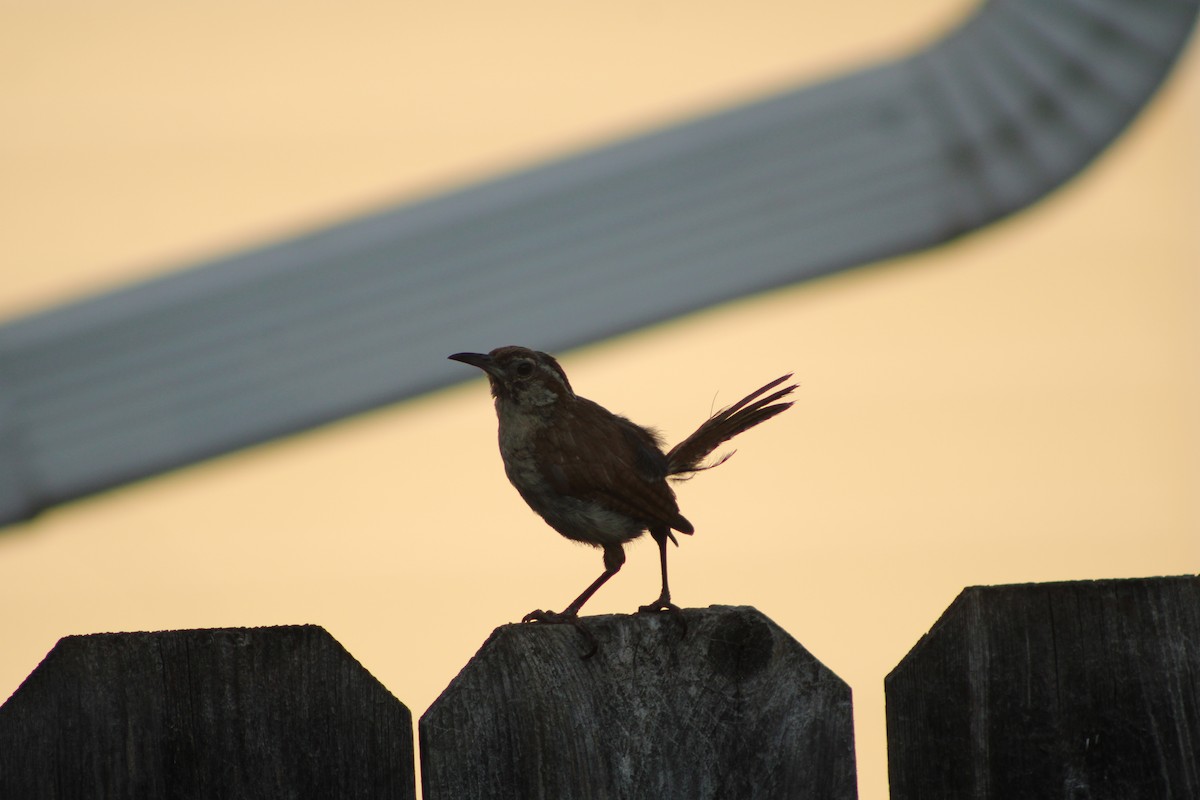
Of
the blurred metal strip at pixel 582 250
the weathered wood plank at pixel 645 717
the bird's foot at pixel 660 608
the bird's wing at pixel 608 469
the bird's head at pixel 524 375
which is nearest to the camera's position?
the weathered wood plank at pixel 645 717

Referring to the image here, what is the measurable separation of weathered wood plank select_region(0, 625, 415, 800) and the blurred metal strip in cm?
221

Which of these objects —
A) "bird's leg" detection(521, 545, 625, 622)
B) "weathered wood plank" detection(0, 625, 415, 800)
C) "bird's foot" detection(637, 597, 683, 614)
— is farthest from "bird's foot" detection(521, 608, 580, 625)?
"weathered wood plank" detection(0, 625, 415, 800)

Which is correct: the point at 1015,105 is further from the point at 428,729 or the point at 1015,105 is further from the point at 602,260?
the point at 428,729

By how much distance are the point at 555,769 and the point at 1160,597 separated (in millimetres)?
1002

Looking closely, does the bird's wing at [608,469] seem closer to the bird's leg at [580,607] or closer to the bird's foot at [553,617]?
the bird's leg at [580,607]

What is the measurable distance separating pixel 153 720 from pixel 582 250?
2475 mm

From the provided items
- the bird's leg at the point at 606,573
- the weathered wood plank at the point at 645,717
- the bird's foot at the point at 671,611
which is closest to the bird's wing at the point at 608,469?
the bird's leg at the point at 606,573

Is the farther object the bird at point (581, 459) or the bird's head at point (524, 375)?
the bird's head at point (524, 375)

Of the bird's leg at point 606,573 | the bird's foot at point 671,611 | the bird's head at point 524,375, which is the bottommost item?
the bird's foot at point 671,611

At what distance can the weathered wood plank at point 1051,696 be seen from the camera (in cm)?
221

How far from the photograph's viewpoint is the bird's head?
3088mm

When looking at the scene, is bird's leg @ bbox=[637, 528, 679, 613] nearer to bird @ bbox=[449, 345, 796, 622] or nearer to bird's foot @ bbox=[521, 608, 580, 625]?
bird @ bbox=[449, 345, 796, 622]

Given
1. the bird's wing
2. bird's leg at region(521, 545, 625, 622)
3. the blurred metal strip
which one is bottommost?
bird's leg at region(521, 545, 625, 622)

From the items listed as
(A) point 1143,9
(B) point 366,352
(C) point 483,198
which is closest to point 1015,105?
(A) point 1143,9
